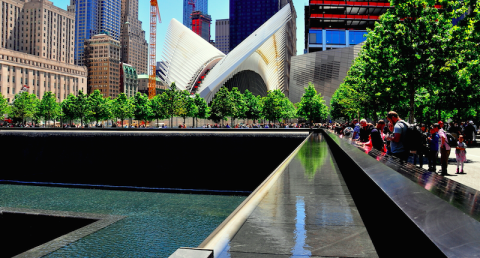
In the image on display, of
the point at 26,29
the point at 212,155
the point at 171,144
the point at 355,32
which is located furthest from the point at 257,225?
the point at 26,29

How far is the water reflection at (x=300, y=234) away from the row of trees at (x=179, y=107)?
45748 millimetres

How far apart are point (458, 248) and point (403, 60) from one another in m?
15.8

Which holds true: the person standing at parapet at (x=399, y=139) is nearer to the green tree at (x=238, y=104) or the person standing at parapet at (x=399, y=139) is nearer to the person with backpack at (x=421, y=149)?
the person with backpack at (x=421, y=149)

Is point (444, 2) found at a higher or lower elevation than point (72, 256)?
higher

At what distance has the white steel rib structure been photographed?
63.9 m

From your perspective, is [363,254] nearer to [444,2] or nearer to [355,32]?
[444,2]

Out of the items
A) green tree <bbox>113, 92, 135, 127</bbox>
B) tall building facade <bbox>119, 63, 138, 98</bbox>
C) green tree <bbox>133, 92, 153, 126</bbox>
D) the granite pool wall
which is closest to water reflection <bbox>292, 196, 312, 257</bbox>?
the granite pool wall

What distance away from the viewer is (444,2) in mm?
14719

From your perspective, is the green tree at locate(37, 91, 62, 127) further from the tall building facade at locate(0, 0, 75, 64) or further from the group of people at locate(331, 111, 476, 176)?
the group of people at locate(331, 111, 476, 176)

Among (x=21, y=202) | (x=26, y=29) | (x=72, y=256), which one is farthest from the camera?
(x=26, y=29)

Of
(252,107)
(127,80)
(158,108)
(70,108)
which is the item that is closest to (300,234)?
(158,108)

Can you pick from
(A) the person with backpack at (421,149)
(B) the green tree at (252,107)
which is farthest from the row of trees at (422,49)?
(B) the green tree at (252,107)

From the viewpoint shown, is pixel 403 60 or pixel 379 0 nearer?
pixel 403 60

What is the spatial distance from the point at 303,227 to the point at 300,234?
0.16m
